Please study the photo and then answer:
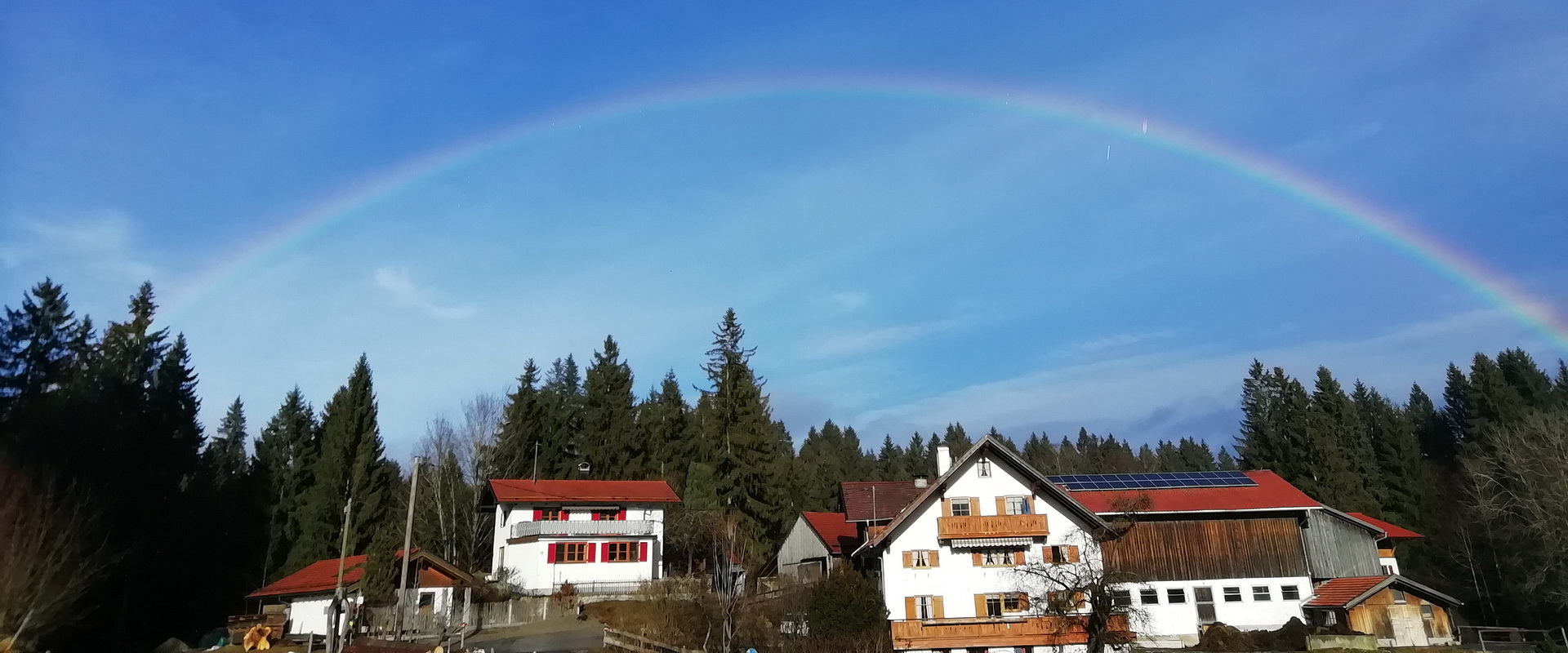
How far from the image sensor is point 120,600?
47625mm

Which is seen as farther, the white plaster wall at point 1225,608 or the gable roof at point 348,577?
the gable roof at point 348,577

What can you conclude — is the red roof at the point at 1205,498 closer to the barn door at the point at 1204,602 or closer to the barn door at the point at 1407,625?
the barn door at the point at 1204,602

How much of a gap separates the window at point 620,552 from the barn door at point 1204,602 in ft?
111

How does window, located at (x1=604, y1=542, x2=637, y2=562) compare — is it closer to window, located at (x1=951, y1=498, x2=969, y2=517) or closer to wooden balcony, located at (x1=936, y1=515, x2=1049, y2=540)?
wooden balcony, located at (x1=936, y1=515, x2=1049, y2=540)

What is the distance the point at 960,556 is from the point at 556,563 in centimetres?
2635

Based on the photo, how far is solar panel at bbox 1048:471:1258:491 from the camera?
1913 inches

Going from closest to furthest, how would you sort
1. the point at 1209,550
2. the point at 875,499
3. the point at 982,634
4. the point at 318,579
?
1. the point at 982,634
2. the point at 1209,550
3. the point at 318,579
4. the point at 875,499

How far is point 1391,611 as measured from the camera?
139 feet

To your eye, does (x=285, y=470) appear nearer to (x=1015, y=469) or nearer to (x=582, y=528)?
(x=582, y=528)

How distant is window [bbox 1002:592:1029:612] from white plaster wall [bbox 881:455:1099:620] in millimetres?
287

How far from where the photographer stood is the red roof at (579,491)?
181 feet

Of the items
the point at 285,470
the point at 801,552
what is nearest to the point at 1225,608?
the point at 801,552

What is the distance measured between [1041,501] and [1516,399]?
58.9 meters

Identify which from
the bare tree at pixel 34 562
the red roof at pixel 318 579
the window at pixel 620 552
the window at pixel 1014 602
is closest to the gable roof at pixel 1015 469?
the window at pixel 1014 602
